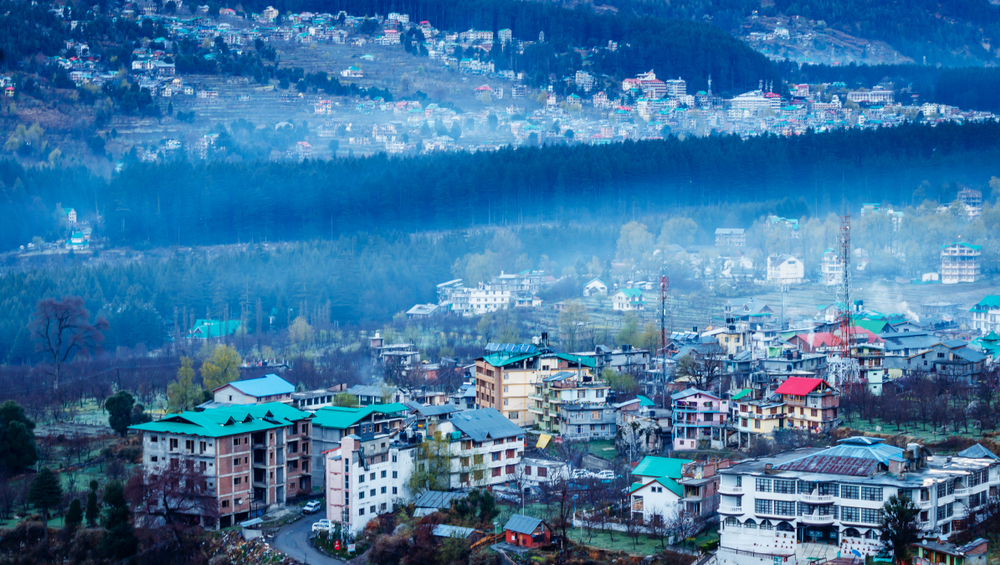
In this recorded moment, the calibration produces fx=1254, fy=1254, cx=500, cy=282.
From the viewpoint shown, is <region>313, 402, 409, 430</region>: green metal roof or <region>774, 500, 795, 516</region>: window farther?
<region>313, 402, 409, 430</region>: green metal roof

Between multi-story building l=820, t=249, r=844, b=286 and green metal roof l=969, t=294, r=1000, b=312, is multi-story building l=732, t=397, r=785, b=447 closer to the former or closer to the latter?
green metal roof l=969, t=294, r=1000, b=312

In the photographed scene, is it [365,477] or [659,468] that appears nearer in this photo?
[659,468]

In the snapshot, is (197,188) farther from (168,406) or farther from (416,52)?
(416,52)

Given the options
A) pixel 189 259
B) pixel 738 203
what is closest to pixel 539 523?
pixel 189 259

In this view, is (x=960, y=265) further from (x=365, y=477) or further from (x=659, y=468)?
(x=365, y=477)

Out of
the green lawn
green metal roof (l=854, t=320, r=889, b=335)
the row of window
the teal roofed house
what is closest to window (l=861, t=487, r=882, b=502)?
the row of window

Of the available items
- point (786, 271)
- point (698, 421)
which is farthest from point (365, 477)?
point (786, 271)

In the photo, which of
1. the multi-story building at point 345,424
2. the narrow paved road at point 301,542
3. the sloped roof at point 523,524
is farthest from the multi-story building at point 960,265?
the narrow paved road at point 301,542
